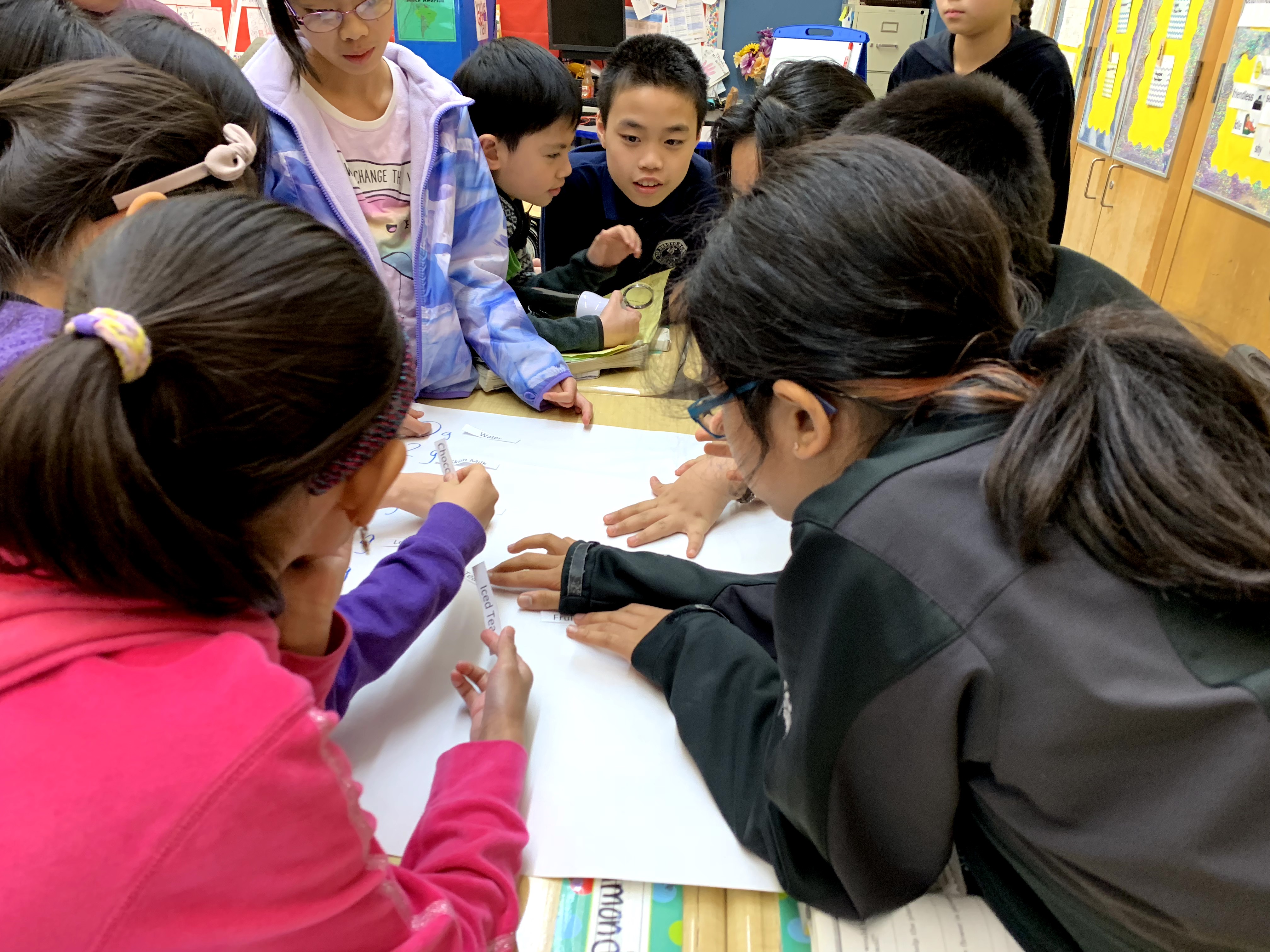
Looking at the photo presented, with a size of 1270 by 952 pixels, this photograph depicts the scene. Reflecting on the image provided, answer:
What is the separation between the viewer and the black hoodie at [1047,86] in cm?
159

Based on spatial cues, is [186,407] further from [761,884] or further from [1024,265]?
[1024,265]

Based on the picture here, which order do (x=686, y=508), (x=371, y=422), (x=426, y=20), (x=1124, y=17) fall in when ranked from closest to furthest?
1. (x=371, y=422)
2. (x=686, y=508)
3. (x=426, y=20)
4. (x=1124, y=17)

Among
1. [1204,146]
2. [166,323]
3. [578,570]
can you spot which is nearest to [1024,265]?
[578,570]

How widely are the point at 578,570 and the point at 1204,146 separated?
2.29 meters

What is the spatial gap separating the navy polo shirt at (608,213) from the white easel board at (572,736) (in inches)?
35.6

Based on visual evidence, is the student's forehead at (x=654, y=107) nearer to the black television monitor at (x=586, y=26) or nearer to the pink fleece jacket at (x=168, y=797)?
the pink fleece jacket at (x=168, y=797)

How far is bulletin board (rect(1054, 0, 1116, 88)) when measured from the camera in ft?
9.52

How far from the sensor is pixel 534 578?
0.77 meters

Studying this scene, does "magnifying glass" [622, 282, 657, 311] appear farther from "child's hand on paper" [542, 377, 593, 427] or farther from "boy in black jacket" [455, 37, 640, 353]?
"child's hand on paper" [542, 377, 593, 427]

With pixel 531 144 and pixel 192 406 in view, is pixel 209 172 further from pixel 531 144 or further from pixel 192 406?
pixel 531 144

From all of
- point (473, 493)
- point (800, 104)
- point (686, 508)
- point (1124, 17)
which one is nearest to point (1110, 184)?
point (1124, 17)

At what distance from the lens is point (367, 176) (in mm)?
1130

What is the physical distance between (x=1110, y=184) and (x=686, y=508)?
2608mm

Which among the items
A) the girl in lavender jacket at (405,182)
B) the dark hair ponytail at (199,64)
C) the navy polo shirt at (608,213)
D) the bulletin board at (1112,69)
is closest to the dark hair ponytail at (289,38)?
the girl in lavender jacket at (405,182)
